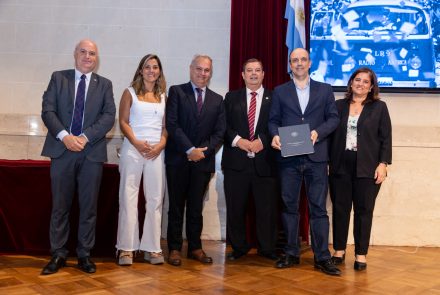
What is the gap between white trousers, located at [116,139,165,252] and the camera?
3332 millimetres

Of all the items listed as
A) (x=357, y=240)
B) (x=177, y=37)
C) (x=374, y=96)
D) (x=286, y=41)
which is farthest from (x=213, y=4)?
(x=357, y=240)

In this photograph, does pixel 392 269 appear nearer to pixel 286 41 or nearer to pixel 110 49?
pixel 286 41

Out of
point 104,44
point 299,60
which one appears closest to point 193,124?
point 299,60

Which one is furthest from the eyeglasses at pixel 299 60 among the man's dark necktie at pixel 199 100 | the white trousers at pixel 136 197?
the white trousers at pixel 136 197

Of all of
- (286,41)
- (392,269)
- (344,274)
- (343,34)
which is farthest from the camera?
(343,34)

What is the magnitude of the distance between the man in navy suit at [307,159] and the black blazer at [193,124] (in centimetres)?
44

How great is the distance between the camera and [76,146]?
303 cm

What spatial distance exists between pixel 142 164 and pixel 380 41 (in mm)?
2674

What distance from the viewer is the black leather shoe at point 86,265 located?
3.10m

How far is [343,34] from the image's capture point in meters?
4.52

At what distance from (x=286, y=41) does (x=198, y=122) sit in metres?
1.32

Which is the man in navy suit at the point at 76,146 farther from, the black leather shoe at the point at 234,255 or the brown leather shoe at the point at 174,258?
the black leather shoe at the point at 234,255

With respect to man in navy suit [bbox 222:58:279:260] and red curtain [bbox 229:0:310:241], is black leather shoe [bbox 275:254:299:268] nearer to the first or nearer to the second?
man in navy suit [bbox 222:58:279:260]

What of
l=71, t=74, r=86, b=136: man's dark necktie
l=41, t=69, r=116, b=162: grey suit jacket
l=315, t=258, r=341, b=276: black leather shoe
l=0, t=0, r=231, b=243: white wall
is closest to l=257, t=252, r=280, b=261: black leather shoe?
l=315, t=258, r=341, b=276: black leather shoe
